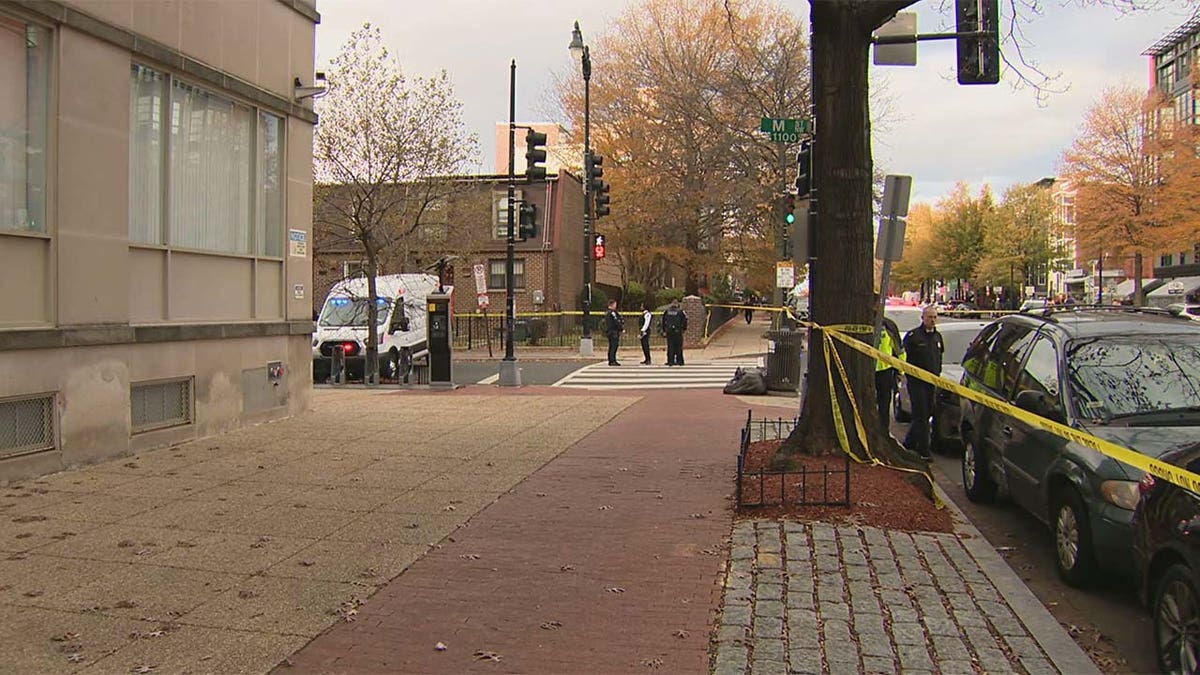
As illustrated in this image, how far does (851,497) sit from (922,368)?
4206 millimetres

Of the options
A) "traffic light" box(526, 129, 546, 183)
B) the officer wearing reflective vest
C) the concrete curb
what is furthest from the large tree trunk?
"traffic light" box(526, 129, 546, 183)

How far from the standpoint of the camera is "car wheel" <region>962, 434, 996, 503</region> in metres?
7.88

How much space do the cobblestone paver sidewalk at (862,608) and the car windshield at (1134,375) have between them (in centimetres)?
133

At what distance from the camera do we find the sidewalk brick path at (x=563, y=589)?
421 centimetres

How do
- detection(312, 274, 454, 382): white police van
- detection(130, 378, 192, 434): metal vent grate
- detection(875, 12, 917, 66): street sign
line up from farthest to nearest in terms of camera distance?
detection(312, 274, 454, 382): white police van < detection(875, 12, 917, 66): street sign < detection(130, 378, 192, 434): metal vent grate

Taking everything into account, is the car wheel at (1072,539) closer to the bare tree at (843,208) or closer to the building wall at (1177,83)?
the bare tree at (843,208)

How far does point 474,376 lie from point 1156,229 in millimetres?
36090

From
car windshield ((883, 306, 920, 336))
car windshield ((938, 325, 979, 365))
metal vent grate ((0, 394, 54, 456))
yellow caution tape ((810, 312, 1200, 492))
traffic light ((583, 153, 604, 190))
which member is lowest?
metal vent grate ((0, 394, 54, 456))

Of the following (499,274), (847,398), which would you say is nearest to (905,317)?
(847,398)

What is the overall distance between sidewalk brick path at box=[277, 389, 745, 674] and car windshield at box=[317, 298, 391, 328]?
1471 centimetres

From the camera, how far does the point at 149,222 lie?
9508mm

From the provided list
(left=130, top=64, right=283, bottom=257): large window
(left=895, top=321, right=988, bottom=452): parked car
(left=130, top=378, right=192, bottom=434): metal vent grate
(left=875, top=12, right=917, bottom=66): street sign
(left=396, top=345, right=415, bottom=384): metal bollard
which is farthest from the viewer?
(left=396, top=345, right=415, bottom=384): metal bollard

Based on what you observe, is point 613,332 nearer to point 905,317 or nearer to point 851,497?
point 905,317

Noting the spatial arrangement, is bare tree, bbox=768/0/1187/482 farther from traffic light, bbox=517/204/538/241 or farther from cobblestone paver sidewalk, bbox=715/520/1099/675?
traffic light, bbox=517/204/538/241
